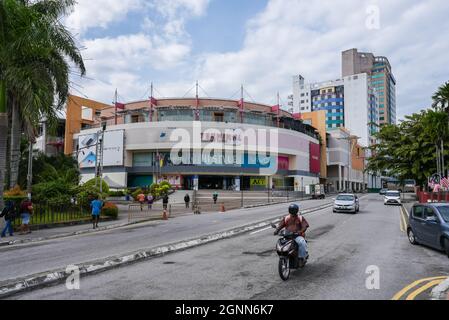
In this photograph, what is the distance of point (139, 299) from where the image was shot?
594 cm

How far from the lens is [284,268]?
7.25m

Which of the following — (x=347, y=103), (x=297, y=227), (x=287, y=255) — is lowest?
(x=287, y=255)

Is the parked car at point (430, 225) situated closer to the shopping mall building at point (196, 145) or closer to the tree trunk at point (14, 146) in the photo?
the tree trunk at point (14, 146)

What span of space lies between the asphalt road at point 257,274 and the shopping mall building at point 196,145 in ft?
170

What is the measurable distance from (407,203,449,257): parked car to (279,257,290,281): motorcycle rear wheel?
17.1 ft

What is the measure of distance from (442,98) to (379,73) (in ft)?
457

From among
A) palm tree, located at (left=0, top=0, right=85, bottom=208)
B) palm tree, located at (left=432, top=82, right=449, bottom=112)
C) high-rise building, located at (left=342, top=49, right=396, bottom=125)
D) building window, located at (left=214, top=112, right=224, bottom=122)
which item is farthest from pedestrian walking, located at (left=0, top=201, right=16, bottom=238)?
high-rise building, located at (left=342, top=49, right=396, bottom=125)

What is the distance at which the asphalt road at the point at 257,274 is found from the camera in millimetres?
6297

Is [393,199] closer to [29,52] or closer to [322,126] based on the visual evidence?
[29,52]

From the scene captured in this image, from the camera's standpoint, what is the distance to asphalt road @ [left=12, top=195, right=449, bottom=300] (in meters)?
6.30

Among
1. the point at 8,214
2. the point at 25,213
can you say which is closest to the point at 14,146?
the point at 25,213
